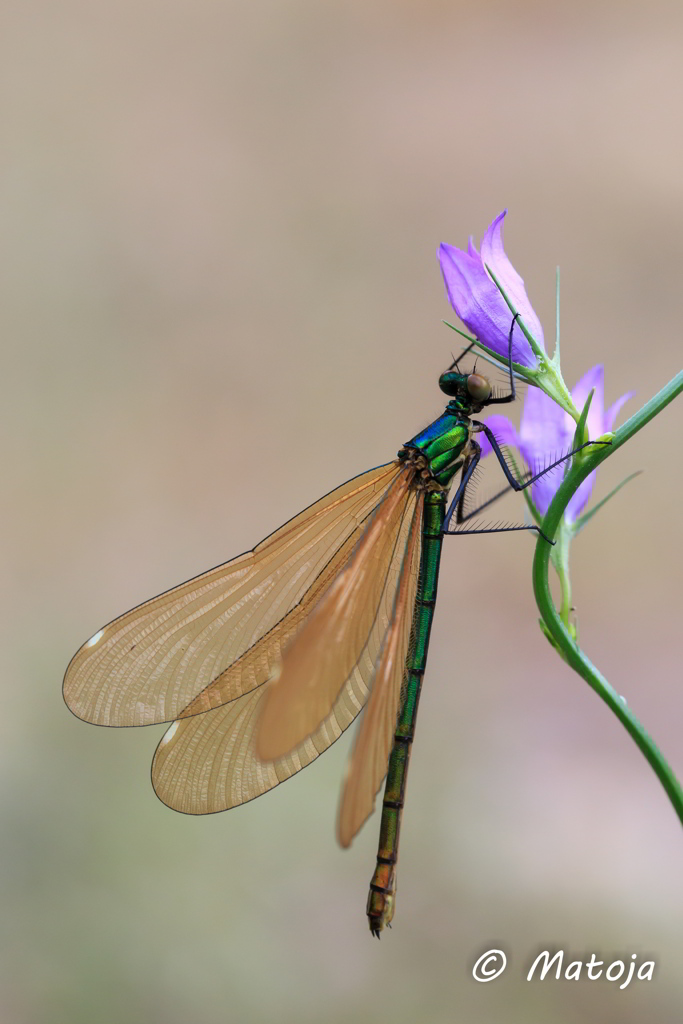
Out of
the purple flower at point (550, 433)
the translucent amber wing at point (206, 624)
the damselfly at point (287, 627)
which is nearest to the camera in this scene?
the purple flower at point (550, 433)

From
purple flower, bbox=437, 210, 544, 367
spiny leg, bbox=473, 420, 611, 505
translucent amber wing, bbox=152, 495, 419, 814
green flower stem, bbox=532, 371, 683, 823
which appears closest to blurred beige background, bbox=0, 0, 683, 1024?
translucent amber wing, bbox=152, 495, 419, 814

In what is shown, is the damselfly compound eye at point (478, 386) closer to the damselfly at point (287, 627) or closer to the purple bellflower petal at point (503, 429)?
the damselfly at point (287, 627)

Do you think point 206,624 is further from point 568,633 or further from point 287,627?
point 568,633

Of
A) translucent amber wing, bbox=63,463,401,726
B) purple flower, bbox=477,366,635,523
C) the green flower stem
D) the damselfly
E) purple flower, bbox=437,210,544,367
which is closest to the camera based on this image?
the green flower stem

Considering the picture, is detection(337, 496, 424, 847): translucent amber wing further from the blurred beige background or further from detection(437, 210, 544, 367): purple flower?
the blurred beige background

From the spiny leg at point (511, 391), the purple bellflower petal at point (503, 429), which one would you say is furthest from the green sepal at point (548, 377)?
the purple bellflower petal at point (503, 429)

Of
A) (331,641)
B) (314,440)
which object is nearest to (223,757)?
(331,641)

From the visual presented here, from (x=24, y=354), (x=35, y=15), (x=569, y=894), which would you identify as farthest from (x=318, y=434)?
(x=35, y=15)

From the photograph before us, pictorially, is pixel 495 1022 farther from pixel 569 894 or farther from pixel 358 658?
pixel 358 658
